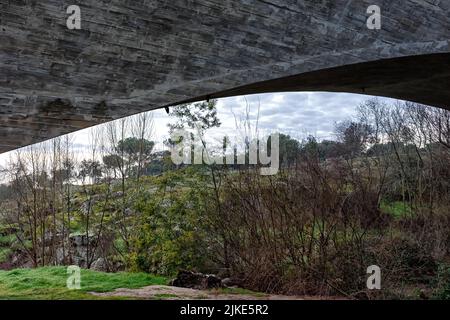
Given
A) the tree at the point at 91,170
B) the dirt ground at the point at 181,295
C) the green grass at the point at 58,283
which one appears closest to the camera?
the dirt ground at the point at 181,295

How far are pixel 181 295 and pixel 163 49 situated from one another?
13.6 feet

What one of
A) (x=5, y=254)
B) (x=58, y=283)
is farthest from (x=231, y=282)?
(x=5, y=254)

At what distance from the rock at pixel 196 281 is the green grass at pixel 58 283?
1.22ft

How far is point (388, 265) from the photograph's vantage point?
6.75 m

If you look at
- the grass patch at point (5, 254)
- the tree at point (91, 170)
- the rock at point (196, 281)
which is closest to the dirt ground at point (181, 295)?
the rock at point (196, 281)

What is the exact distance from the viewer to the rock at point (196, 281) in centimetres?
734

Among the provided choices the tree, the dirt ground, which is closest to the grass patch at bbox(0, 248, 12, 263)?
the tree

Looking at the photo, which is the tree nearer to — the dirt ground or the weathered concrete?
the dirt ground

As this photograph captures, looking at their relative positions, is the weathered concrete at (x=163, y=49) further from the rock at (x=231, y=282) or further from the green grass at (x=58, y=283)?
the rock at (x=231, y=282)

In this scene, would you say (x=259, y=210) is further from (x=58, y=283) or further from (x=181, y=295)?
(x=58, y=283)

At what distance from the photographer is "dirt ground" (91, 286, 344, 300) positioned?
21.1ft

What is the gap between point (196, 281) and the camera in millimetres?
7535
